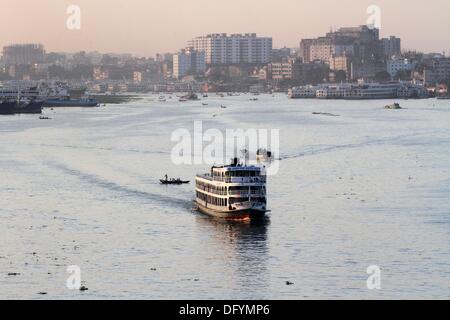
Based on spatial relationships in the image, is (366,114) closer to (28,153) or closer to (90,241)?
(28,153)

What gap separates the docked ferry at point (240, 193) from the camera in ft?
89.9

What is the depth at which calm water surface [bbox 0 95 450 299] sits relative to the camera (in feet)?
67.9

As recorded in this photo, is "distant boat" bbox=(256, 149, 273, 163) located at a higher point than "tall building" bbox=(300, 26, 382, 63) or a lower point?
lower

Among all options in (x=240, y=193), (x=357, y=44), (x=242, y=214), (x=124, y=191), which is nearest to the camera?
(x=242, y=214)

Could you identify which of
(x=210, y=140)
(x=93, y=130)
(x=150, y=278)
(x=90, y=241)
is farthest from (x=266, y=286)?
(x=93, y=130)

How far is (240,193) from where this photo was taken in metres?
27.5

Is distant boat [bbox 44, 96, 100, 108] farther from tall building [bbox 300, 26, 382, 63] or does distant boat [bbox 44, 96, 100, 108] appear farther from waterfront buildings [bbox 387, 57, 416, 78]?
tall building [bbox 300, 26, 382, 63]

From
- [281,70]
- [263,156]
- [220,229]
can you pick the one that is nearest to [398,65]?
[281,70]

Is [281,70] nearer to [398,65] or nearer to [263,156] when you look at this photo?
[398,65]

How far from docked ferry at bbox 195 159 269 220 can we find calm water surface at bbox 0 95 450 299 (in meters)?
0.41

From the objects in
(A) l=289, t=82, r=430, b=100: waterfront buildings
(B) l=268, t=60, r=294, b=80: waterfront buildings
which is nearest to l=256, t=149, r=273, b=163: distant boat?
(A) l=289, t=82, r=430, b=100: waterfront buildings

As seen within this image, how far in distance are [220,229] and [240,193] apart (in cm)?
129

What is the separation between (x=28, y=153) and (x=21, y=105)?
46.3 meters

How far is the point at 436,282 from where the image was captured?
67.8 feet
